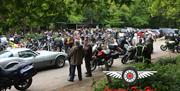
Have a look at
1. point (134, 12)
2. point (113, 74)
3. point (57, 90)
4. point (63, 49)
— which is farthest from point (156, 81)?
point (134, 12)

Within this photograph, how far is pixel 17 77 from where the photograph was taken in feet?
44.1

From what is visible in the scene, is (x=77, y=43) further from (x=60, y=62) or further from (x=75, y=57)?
(x=60, y=62)

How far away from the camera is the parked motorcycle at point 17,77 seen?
12.9m

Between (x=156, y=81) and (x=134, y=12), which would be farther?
(x=134, y=12)

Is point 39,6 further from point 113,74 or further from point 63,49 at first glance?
point 63,49

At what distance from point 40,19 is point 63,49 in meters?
17.0

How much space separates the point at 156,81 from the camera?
900 cm

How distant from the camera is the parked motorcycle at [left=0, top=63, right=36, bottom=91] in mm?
12945

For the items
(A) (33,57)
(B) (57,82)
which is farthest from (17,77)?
(A) (33,57)

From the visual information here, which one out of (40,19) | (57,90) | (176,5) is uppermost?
(176,5)

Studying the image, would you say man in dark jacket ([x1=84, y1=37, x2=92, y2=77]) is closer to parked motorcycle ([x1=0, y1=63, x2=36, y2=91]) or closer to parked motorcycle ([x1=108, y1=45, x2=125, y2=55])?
parked motorcycle ([x1=0, y1=63, x2=36, y2=91])

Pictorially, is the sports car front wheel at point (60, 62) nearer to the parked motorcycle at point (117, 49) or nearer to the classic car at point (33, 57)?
the classic car at point (33, 57)

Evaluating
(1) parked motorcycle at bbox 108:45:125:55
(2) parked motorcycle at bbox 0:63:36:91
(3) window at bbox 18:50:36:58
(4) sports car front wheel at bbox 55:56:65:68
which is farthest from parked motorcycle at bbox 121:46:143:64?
(2) parked motorcycle at bbox 0:63:36:91

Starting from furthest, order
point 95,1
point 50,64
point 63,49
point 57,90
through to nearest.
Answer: point 63,49 < point 50,64 < point 57,90 < point 95,1
